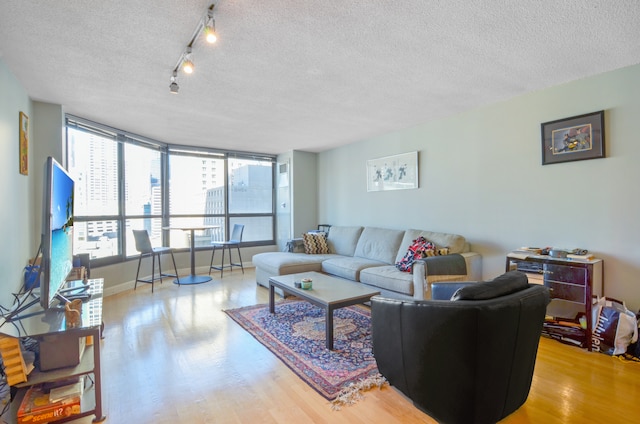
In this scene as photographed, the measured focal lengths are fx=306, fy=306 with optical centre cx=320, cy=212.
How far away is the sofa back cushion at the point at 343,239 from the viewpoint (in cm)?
468

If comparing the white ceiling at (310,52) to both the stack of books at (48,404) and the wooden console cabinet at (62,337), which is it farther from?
the stack of books at (48,404)

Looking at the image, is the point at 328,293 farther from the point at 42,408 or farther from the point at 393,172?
the point at 393,172

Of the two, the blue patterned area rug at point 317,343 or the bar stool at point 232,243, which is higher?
the bar stool at point 232,243

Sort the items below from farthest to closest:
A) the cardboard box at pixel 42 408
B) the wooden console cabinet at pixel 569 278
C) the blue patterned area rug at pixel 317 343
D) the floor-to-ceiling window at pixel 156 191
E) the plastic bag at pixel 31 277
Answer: the floor-to-ceiling window at pixel 156 191 → the wooden console cabinet at pixel 569 278 → the plastic bag at pixel 31 277 → the blue patterned area rug at pixel 317 343 → the cardboard box at pixel 42 408

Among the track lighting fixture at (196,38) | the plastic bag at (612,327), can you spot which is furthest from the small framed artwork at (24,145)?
the plastic bag at (612,327)

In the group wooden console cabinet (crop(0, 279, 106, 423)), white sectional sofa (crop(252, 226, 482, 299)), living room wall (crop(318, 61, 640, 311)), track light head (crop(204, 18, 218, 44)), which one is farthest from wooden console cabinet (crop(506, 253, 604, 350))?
wooden console cabinet (crop(0, 279, 106, 423))

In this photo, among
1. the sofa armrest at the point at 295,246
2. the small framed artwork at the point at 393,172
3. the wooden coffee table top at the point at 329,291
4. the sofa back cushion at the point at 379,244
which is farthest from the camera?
the sofa armrest at the point at 295,246

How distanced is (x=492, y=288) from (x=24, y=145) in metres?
3.76

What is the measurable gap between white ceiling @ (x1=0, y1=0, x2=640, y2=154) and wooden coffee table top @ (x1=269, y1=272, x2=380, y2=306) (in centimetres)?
186

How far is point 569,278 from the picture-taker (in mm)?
2527

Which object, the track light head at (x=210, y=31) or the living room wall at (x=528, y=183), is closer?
the track light head at (x=210, y=31)

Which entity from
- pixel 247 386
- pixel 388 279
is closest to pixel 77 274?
pixel 247 386

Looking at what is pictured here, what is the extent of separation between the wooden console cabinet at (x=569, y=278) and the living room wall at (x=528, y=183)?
282 millimetres

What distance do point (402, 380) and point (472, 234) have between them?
8.03 ft
